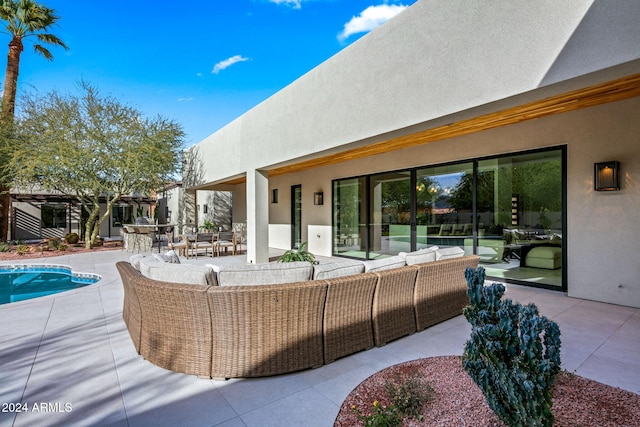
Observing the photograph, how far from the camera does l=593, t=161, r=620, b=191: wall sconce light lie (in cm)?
468

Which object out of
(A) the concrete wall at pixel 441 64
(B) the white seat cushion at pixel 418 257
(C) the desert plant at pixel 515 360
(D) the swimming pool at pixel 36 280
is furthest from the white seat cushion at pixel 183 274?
(D) the swimming pool at pixel 36 280

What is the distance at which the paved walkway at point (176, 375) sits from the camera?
2.29 metres

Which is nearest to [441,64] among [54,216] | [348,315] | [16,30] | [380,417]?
[348,315]

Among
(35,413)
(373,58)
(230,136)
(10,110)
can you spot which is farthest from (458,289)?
(10,110)

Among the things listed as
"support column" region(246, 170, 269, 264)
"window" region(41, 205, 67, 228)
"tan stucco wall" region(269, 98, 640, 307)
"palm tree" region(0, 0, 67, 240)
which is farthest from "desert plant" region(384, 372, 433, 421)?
"window" region(41, 205, 67, 228)

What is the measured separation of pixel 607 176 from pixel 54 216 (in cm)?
2454

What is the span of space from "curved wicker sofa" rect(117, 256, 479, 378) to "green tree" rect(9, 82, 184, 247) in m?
10.4

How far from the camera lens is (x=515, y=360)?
1674mm

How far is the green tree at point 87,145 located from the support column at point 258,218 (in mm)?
5815

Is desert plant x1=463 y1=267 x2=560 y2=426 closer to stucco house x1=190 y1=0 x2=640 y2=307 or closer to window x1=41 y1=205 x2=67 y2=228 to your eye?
stucco house x1=190 y1=0 x2=640 y2=307

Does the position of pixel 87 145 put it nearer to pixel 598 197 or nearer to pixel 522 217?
pixel 522 217

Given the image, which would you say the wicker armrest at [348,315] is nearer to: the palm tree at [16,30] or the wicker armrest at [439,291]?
the wicker armrest at [439,291]

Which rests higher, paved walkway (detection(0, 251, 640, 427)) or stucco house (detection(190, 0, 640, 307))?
stucco house (detection(190, 0, 640, 307))

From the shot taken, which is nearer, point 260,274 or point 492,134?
point 260,274
